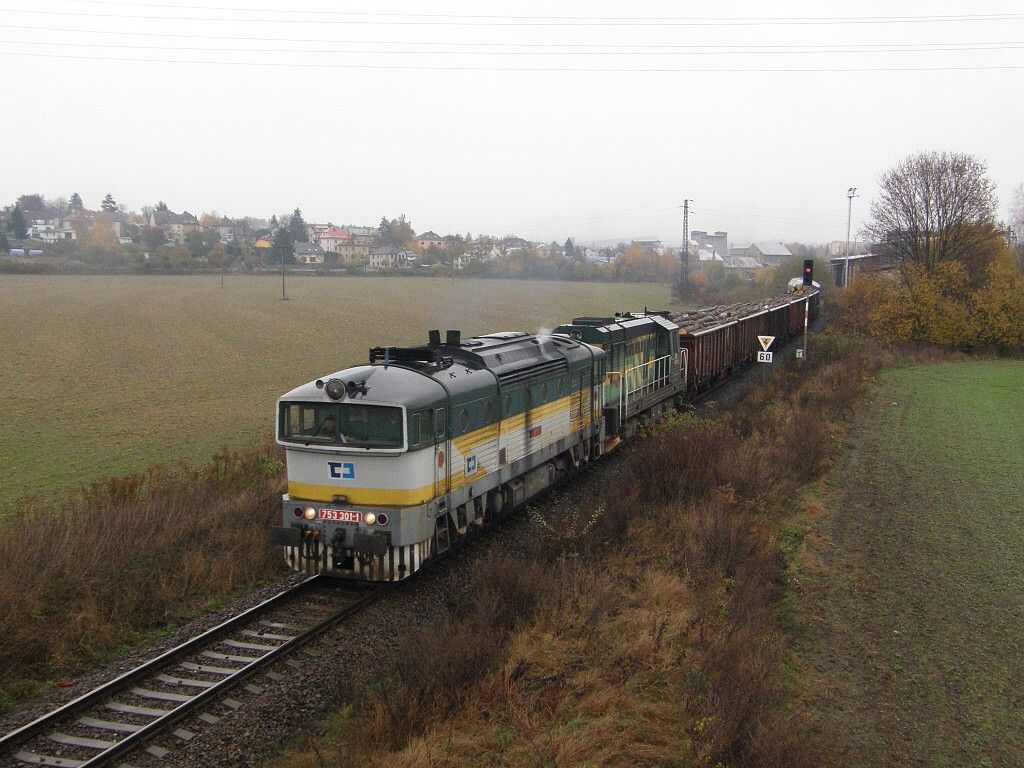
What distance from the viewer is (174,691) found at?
28.5ft

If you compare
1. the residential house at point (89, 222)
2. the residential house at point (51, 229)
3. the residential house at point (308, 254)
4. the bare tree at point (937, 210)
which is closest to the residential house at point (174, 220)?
the residential house at point (89, 222)

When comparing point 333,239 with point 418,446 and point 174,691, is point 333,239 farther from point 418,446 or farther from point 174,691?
point 174,691

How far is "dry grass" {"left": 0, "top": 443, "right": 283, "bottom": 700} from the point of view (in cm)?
942

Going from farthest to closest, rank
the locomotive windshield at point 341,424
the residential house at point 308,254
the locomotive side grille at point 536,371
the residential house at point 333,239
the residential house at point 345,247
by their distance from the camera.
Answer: the residential house at point 333,239, the residential house at point 308,254, the residential house at point 345,247, the locomotive side grille at point 536,371, the locomotive windshield at point 341,424

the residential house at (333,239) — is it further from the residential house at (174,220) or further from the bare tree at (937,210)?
the bare tree at (937,210)

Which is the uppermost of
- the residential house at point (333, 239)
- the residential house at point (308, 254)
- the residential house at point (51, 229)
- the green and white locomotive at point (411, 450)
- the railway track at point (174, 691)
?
the residential house at point (51, 229)

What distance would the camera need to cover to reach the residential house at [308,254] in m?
111

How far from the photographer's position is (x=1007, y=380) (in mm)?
33812

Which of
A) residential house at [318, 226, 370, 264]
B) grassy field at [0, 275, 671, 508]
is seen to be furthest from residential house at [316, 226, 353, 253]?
grassy field at [0, 275, 671, 508]

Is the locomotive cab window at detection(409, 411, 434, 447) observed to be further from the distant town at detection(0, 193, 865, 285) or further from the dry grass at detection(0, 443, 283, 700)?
the distant town at detection(0, 193, 865, 285)

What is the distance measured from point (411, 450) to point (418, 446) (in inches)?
7.0

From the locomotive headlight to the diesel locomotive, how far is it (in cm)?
2

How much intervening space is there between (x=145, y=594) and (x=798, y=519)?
10695 millimetres

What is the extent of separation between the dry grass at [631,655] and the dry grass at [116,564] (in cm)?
396
